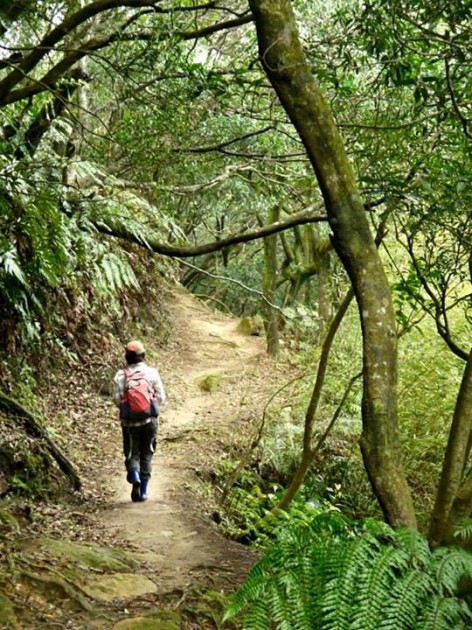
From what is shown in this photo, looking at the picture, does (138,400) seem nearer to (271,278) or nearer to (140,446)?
(140,446)

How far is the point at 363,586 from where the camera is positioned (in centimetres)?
256

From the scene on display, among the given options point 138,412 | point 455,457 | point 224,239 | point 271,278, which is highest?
point 224,239

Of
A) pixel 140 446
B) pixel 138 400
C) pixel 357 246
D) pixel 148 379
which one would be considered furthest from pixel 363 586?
pixel 140 446

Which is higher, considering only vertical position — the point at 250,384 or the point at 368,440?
the point at 368,440

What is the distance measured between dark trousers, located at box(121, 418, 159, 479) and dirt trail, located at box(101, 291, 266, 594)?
42cm

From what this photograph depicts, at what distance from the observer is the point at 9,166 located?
22.3ft

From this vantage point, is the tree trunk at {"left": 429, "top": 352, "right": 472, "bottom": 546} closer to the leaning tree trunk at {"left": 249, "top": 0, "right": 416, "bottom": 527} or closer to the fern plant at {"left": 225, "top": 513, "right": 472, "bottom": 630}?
the leaning tree trunk at {"left": 249, "top": 0, "right": 416, "bottom": 527}

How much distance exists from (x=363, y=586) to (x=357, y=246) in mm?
1393

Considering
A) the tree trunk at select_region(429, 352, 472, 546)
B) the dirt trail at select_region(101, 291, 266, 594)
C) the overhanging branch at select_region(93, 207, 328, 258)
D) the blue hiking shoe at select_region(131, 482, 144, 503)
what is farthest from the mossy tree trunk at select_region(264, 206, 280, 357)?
the tree trunk at select_region(429, 352, 472, 546)

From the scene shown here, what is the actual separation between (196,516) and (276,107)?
4.86 metres

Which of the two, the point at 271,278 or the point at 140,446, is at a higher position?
the point at 271,278

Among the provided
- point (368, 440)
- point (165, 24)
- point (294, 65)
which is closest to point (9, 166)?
point (165, 24)

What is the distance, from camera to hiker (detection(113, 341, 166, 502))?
7.53 m

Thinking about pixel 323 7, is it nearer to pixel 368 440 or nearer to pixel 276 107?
pixel 276 107
